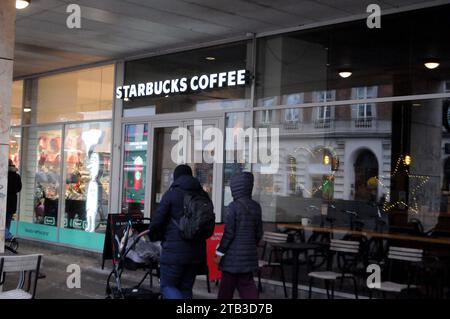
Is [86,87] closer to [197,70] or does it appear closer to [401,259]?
[197,70]

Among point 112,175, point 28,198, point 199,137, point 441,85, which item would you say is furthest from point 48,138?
point 441,85

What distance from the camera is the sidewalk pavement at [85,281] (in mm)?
8436

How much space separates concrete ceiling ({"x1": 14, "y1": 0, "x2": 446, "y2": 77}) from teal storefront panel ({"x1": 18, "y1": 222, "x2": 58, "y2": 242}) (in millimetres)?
4096

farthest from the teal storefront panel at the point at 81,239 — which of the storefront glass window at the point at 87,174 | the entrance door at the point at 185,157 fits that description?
the entrance door at the point at 185,157

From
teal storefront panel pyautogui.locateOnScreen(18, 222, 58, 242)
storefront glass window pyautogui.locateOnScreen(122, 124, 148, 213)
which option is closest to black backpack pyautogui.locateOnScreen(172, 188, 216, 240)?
storefront glass window pyautogui.locateOnScreen(122, 124, 148, 213)

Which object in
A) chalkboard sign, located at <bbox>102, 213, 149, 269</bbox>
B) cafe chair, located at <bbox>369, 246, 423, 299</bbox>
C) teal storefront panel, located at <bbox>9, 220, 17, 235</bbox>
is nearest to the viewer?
cafe chair, located at <bbox>369, 246, 423, 299</bbox>

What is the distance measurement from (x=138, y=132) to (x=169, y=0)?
159 inches

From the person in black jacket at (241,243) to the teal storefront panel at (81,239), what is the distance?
607 cm

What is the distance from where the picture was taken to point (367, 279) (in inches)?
323

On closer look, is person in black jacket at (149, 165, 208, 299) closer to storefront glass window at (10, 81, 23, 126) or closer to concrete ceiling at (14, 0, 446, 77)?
concrete ceiling at (14, 0, 446, 77)

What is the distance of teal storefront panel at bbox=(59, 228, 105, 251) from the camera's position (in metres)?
12.0

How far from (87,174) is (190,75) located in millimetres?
3622

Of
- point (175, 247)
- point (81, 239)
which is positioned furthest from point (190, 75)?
point (175, 247)

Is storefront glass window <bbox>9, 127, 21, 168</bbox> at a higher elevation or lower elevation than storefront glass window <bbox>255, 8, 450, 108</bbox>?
lower
